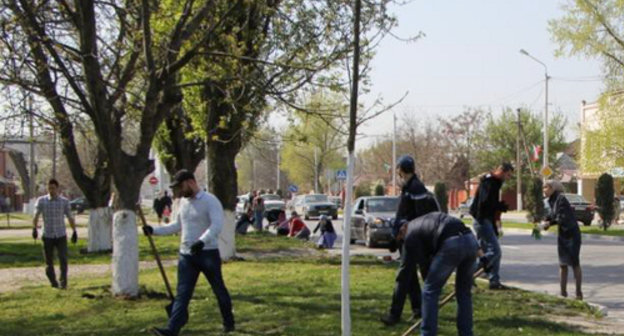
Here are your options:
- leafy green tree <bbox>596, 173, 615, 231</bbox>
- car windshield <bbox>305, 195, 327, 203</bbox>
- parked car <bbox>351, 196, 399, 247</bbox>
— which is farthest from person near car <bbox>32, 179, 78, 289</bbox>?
car windshield <bbox>305, 195, 327, 203</bbox>

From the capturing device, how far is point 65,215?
13.4 metres

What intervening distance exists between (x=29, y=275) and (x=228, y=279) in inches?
207

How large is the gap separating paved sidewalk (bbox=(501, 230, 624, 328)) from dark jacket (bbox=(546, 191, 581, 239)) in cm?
111

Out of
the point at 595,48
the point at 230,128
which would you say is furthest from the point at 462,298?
the point at 595,48

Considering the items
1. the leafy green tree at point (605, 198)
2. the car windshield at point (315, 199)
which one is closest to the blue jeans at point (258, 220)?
the leafy green tree at point (605, 198)

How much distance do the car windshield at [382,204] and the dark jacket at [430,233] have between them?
16946 millimetres

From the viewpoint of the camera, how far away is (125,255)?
38.7 ft

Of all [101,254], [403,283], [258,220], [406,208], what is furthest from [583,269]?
[258,220]

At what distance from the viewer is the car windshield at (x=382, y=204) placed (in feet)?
80.5

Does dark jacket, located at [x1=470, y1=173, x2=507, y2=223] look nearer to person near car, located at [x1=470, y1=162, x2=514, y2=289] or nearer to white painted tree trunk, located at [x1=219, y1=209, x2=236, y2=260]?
person near car, located at [x1=470, y1=162, x2=514, y2=289]

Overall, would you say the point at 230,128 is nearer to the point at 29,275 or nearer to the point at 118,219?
the point at 29,275

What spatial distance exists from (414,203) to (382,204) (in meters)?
15.9

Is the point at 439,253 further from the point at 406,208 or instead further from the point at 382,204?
the point at 382,204

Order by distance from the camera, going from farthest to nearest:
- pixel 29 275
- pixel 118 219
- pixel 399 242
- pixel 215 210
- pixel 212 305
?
1. pixel 29 275
2. pixel 118 219
3. pixel 212 305
4. pixel 399 242
5. pixel 215 210
